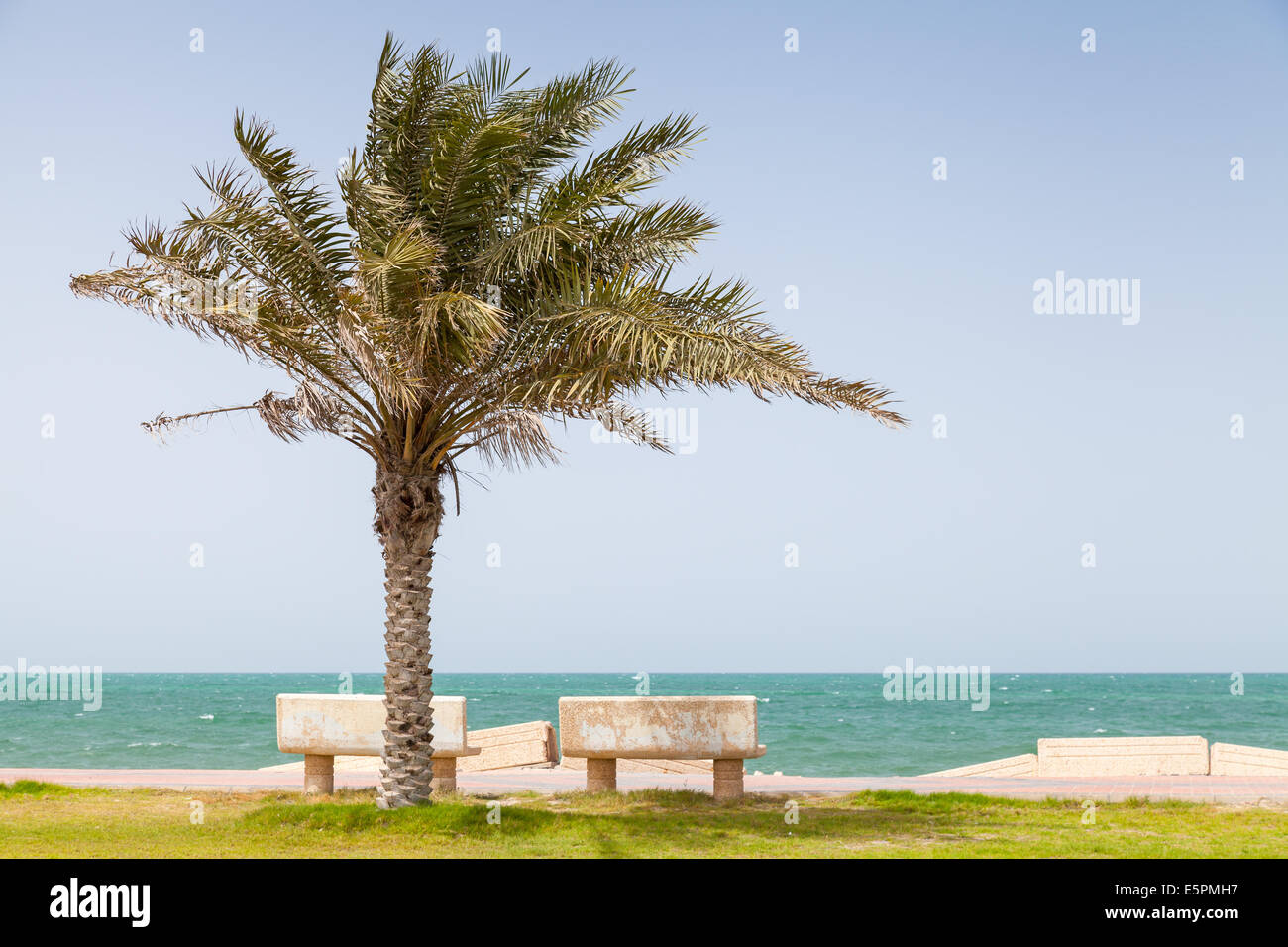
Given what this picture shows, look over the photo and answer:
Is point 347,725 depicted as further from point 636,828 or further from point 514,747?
point 514,747

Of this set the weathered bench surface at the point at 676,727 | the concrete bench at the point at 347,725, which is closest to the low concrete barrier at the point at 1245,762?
the weathered bench surface at the point at 676,727

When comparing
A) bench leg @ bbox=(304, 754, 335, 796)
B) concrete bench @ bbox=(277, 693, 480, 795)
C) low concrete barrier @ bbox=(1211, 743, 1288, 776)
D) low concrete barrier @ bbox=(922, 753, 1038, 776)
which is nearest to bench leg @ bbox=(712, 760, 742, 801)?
concrete bench @ bbox=(277, 693, 480, 795)

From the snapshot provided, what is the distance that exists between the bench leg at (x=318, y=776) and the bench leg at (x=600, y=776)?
2.76 metres

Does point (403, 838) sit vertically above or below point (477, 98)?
below

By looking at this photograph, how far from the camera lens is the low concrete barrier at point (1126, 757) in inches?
591

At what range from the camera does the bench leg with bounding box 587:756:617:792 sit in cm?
1167

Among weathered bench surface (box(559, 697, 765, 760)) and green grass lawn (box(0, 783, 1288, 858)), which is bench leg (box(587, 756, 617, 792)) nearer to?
green grass lawn (box(0, 783, 1288, 858))

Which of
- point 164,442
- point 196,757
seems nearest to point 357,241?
point 164,442

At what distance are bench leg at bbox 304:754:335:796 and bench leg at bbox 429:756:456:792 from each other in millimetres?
1105

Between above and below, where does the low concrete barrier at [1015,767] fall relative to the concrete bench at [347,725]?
below

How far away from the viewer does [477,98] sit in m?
10.8

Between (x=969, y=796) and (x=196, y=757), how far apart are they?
26.1 metres

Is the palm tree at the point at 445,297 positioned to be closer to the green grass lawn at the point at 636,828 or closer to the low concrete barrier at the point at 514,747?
the green grass lawn at the point at 636,828
